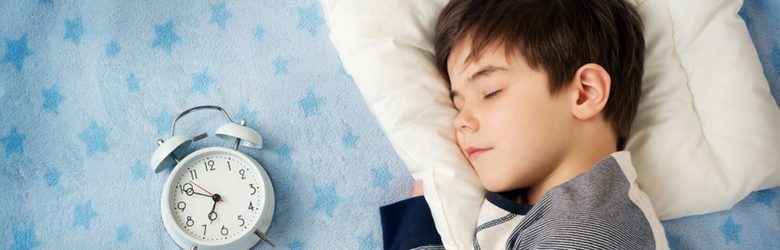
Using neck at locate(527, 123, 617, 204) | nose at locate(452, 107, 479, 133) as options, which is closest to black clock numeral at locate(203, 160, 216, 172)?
nose at locate(452, 107, 479, 133)

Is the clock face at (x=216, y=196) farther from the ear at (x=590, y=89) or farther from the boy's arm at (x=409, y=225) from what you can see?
the ear at (x=590, y=89)

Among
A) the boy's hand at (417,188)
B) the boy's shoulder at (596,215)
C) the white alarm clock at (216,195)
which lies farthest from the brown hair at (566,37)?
the white alarm clock at (216,195)

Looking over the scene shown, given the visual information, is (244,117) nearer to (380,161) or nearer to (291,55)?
(291,55)

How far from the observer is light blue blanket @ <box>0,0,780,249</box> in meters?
1.19

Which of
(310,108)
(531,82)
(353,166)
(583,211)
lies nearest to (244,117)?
(310,108)

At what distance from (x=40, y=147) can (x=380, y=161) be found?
68cm

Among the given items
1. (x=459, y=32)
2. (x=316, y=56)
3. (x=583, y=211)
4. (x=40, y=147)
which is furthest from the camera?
(x=316, y=56)

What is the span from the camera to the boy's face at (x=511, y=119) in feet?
3.34

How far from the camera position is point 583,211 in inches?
36.8

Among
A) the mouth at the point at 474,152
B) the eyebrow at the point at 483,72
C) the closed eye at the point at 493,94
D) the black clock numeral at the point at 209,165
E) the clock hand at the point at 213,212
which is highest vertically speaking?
the eyebrow at the point at 483,72

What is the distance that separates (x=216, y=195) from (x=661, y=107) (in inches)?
33.6

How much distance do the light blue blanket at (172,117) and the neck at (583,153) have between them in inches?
10.4

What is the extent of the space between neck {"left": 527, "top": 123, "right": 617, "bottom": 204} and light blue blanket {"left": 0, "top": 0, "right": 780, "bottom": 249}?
10.4 inches

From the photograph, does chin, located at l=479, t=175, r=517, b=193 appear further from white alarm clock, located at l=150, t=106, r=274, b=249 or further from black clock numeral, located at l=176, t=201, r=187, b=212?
black clock numeral, located at l=176, t=201, r=187, b=212
